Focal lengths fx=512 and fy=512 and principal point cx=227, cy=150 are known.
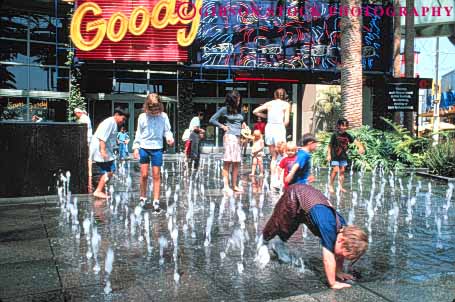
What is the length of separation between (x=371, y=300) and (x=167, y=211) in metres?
4.09

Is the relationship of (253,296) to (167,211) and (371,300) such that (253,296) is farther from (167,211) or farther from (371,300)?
(167,211)

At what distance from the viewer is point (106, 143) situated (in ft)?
27.0

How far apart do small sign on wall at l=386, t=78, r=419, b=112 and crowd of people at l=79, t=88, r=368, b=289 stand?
22.8 ft

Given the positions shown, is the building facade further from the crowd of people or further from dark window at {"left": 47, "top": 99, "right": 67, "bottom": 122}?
the crowd of people

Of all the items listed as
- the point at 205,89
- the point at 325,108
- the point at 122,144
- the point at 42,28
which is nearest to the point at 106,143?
the point at 122,144

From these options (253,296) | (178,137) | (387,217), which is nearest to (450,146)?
(387,217)

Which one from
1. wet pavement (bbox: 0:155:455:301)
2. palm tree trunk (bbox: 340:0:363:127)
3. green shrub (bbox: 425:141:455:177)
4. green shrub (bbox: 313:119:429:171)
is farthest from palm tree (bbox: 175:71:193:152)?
wet pavement (bbox: 0:155:455:301)

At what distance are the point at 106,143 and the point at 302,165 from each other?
147 inches

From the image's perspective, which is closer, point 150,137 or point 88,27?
point 150,137

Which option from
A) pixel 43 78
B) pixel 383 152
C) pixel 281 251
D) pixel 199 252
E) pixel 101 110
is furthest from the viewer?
pixel 101 110

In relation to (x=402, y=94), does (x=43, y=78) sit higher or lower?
higher

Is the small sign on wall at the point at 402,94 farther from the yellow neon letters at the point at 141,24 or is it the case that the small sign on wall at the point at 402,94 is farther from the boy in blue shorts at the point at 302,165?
the boy in blue shorts at the point at 302,165

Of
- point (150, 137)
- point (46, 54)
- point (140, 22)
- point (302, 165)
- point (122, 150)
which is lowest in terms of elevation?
point (122, 150)

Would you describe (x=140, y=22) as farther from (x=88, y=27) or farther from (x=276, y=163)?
(x=276, y=163)
